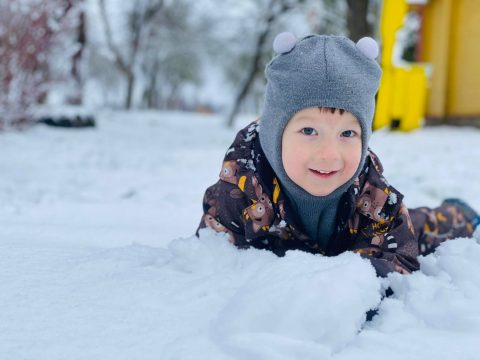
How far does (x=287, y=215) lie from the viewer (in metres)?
1.71

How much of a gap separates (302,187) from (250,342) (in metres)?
0.76

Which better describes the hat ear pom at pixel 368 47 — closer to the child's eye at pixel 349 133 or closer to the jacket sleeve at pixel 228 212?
the child's eye at pixel 349 133

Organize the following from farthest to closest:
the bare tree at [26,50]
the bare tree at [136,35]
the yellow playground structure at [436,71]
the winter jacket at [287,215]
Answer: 1. the bare tree at [136,35]
2. the yellow playground structure at [436,71]
3. the bare tree at [26,50]
4. the winter jacket at [287,215]

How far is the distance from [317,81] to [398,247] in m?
0.55

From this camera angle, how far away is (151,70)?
93.2 feet

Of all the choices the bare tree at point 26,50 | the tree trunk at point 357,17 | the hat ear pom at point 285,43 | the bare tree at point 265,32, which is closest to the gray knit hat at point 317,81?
the hat ear pom at point 285,43

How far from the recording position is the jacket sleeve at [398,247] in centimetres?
154

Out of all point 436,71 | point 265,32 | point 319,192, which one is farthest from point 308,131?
point 265,32

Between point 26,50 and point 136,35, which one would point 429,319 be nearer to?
→ point 26,50

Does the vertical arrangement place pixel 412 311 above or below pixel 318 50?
below

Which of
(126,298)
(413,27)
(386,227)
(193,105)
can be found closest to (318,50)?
(386,227)

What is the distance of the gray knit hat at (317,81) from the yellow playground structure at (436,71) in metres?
5.49

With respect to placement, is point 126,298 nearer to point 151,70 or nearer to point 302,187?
point 302,187

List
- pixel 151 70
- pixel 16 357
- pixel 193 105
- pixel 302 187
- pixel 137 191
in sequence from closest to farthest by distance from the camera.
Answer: pixel 16 357 < pixel 302 187 < pixel 137 191 < pixel 151 70 < pixel 193 105
